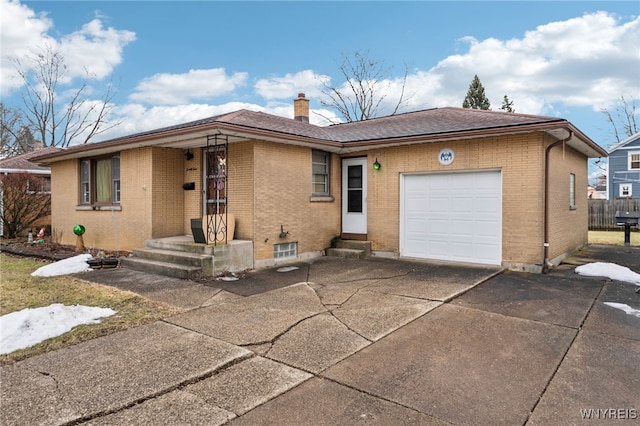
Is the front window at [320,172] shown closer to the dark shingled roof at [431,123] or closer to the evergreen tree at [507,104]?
the dark shingled roof at [431,123]

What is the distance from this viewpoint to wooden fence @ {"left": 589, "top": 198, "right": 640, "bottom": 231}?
1953 cm

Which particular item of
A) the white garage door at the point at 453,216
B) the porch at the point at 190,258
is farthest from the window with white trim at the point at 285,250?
the white garage door at the point at 453,216

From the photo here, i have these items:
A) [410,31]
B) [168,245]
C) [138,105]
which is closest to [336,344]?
[168,245]

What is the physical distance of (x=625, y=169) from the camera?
2606 cm

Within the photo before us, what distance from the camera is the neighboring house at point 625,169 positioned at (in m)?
25.6

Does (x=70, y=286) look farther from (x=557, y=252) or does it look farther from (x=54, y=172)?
(x=557, y=252)

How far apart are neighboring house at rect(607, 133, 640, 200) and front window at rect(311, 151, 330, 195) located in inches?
930

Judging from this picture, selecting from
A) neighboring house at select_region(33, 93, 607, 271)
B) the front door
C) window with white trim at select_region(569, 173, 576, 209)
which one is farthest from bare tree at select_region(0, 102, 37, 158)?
window with white trim at select_region(569, 173, 576, 209)

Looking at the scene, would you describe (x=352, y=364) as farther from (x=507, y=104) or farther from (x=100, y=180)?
(x=507, y=104)

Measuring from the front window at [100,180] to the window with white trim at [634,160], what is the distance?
29915 mm

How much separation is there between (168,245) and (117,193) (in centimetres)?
332

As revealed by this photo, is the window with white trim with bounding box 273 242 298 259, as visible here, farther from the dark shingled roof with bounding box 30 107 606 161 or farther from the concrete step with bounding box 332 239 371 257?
the dark shingled roof with bounding box 30 107 606 161

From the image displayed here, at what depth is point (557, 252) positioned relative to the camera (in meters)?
9.18

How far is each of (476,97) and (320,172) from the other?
30.5 meters
